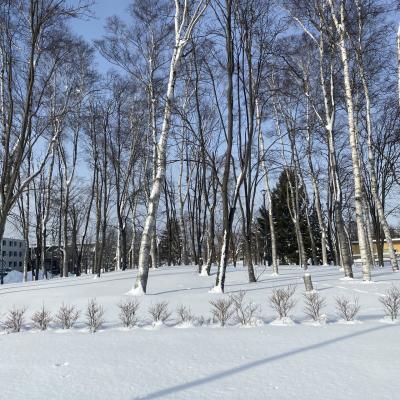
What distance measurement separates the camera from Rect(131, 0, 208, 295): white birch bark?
11.1 m

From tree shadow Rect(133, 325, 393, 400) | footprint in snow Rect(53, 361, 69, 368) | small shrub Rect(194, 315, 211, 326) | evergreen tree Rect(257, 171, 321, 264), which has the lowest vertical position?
tree shadow Rect(133, 325, 393, 400)

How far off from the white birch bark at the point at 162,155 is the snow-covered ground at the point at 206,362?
400cm

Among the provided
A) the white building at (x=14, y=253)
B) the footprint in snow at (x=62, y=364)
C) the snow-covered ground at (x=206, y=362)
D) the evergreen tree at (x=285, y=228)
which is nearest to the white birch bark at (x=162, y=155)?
the snow-covered ground at (x=206, y=362)

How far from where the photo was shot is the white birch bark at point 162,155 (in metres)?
11.1

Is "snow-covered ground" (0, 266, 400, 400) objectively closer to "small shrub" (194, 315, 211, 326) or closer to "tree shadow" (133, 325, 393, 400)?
"tree shadow" (133, 325, 393, 400)

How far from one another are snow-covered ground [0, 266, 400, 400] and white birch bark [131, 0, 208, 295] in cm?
400

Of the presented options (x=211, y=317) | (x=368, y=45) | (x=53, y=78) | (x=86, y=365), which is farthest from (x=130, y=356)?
(x=53, y=78)

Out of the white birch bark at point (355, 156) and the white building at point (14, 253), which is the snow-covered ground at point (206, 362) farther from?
the white building at point (14, 253)

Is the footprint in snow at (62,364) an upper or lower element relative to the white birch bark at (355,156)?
lower

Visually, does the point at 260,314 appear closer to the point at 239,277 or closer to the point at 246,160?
the point at 246,160

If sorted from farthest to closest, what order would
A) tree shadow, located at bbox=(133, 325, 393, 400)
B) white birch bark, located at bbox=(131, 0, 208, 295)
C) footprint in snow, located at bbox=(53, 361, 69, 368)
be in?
white birch bark, located at bbox=(131, 0, 208, 295), footprint in snow, located at bbox=(53, 361, 69, 368), tree shadow, located at bbox=(133, 325, 393, 400)

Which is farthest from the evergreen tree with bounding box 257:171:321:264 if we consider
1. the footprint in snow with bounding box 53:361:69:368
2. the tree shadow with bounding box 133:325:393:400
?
the footprint in snow with bounding box 53:361:69:368

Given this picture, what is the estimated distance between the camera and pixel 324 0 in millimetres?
14469

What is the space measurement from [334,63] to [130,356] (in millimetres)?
14287
